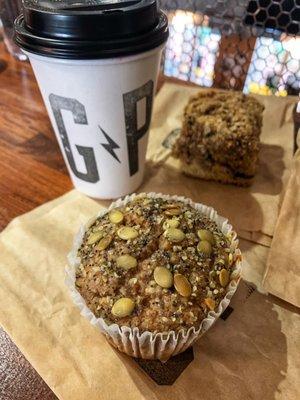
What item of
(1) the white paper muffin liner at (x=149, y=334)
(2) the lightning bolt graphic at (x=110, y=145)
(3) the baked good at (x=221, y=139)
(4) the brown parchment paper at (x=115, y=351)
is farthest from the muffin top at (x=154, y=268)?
(3) the baked good at (x=221, y=139)

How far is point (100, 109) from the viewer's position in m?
0.80

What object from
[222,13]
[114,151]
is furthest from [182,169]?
[222,13]

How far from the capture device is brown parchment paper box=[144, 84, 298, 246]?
0.96 m

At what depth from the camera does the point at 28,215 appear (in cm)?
94

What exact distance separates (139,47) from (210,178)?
50 cm

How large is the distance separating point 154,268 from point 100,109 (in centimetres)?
40

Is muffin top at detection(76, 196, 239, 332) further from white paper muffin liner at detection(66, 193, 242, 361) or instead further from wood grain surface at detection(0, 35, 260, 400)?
wood grain surface at detection(0, 35, 260, 400)

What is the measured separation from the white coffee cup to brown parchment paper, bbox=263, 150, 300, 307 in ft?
1.29

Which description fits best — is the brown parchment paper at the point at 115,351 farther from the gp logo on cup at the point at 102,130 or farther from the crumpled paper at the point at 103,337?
the gp logo on cup at the point at 102,130

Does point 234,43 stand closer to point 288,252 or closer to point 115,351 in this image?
point 288,252

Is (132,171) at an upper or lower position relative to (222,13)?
lower

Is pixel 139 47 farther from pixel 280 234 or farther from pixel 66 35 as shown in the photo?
pixel 280 234

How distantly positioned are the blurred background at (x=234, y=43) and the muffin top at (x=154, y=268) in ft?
3.17

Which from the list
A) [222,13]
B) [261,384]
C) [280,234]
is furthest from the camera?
[222,13]
